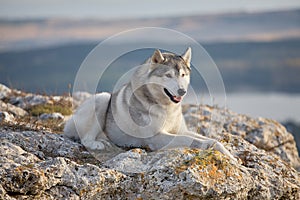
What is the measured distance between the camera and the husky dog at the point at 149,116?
9633 millimetres

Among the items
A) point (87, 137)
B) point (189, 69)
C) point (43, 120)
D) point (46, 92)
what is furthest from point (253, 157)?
point (46, 92)

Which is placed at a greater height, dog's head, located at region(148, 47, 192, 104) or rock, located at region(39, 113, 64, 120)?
dog's head, located at region(148, 47, 192, 104)

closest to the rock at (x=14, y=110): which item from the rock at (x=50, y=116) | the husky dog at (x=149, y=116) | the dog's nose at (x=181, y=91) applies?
the rock at (x=50, y=116)

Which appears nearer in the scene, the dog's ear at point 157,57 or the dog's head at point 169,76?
the dog's head at point 169,76

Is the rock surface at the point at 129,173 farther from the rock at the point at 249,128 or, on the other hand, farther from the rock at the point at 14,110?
the rock at the point at 249,128

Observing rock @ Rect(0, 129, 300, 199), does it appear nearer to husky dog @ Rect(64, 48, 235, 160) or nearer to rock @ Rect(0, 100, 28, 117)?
husky dog @ Rect(64, 48, 235, 160)

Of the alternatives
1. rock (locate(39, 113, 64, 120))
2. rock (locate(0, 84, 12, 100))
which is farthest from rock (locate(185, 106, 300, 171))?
rock (locate(0, 84, 12, 100))

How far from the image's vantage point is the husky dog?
9633 mm

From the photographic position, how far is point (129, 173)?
27.0 feet

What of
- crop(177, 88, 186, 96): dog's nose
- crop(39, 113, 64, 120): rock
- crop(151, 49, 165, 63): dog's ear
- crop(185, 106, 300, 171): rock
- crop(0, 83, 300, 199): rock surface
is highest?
crop(151, 49, 165, 63): dog's ear

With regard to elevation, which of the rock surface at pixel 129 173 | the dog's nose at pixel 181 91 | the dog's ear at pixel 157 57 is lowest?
the rock surface at pixel 129 173

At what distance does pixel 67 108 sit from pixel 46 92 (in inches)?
86.9

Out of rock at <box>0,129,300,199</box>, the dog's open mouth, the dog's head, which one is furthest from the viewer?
the dog's open mouth

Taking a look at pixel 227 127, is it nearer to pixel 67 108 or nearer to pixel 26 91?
pixel 67 108
